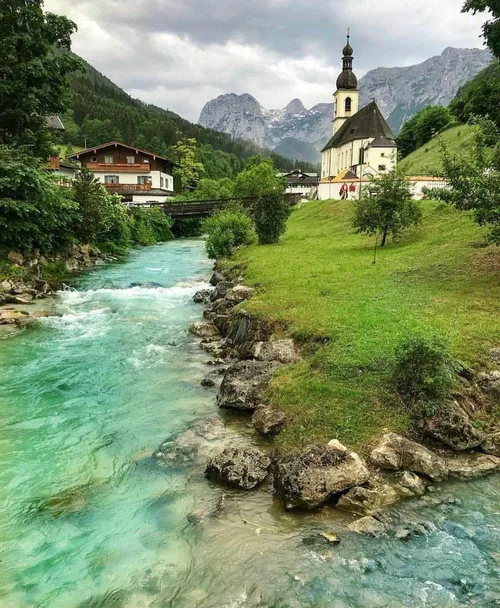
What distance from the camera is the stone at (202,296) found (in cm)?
2218

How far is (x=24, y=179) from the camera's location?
907 inches

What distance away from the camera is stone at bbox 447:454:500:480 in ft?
26.1

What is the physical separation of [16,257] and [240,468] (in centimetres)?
2163

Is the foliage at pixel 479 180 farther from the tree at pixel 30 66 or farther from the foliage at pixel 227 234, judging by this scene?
the tree at pixel 30 66

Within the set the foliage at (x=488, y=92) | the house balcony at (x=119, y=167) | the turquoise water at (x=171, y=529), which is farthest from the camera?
the house balcony at (x=119, y=167)

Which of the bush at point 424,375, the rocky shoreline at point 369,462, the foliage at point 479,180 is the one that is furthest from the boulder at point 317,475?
the foliage at point 479,180

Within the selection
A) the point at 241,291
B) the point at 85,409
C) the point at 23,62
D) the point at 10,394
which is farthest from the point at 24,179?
the point at 85,409

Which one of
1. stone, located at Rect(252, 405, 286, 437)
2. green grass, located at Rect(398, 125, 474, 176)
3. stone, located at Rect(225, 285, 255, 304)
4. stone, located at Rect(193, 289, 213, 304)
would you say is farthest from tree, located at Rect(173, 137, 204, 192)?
stone, located at Rect(252, 405, 286, 437)

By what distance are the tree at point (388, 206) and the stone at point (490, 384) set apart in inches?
676

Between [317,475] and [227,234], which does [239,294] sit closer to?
[317,475]

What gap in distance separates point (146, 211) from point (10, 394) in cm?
4417

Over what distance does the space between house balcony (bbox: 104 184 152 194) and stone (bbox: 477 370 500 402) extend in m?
61.9

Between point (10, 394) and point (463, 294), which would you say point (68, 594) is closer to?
point (10, 394)

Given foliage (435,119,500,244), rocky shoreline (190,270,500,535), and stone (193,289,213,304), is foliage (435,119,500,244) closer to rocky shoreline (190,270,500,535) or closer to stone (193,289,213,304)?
rocky shoreline (190,270,500,535)
